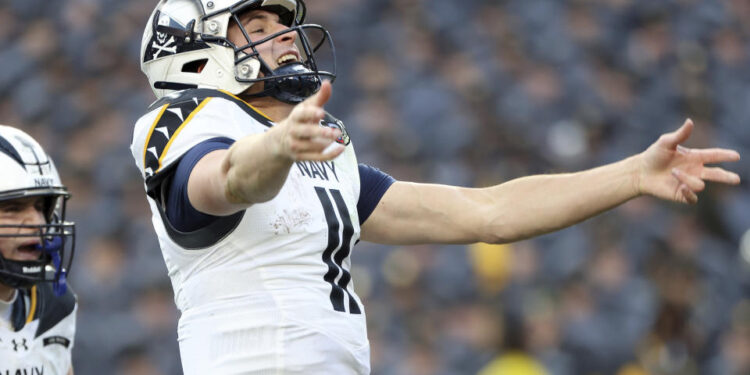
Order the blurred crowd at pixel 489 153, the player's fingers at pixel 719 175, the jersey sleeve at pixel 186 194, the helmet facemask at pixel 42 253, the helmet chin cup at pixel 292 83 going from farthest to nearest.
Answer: the blurred crowd at pixel 489 153 → the helmet facemask at pixel 42 253 → the helmet chin cup at pixel 292 83 → the player's fingers at pixel 719 175 → the jersey sleeve at pixel 186 194

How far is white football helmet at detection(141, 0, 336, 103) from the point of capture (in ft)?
10.3

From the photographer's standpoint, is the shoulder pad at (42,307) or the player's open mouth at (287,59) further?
the shoulder pad at (42,307)

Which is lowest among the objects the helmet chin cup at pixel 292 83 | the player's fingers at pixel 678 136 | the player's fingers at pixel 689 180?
the player's fingers at pixel 689 180

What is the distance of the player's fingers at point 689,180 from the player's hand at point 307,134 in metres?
1.07

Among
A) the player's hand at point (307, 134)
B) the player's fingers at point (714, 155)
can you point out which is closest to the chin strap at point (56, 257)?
the player's hand at point (307, 134)

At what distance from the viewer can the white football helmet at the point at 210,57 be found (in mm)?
3133

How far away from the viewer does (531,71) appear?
819 cm

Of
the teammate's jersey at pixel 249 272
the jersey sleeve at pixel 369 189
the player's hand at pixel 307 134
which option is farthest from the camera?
the jersey sleeve at pixel 369 189

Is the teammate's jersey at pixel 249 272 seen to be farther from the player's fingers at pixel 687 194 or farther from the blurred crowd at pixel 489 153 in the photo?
the blurred crowd at pixel 489 153

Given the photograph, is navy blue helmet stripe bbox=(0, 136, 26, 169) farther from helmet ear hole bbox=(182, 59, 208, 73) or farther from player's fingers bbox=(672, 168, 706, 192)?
player's fingers bbox=(672, 168, 706, 192)

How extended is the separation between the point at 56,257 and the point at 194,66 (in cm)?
106

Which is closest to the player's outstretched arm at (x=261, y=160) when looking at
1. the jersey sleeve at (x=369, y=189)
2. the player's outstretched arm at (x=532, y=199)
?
the jersey sleeve at (x=369, y=189)

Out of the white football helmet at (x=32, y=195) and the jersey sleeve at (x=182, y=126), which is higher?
the jersey sleeve at (x=182, y=126)

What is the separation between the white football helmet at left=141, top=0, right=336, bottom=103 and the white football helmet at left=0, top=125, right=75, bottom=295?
2.73 feet
